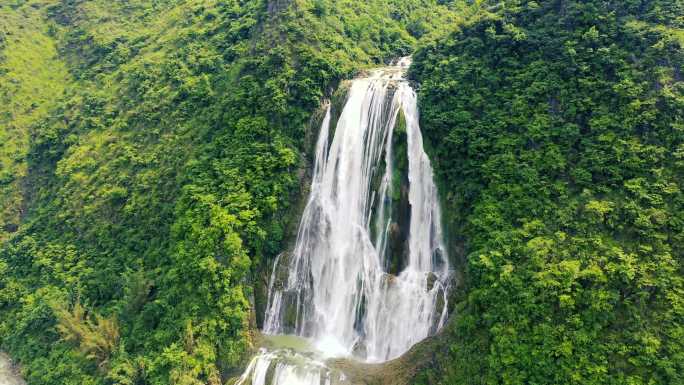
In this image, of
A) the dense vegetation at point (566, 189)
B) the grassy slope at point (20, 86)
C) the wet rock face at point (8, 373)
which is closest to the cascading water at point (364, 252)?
the dense vegetation at point (566, 189)

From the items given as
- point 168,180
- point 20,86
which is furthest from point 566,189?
point 20,86

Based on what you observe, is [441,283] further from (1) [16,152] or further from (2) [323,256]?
(1) [16,152]

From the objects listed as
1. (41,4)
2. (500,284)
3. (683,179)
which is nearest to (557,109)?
(683,179)

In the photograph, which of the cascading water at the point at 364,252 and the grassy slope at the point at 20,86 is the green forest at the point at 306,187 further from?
the cascading water at the point at 364,252

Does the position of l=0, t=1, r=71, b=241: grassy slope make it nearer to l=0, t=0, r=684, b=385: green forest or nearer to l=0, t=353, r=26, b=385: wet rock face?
l=0, t=0, r=684, b=385: green forest

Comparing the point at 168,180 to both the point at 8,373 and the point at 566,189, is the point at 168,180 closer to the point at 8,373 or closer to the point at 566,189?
the point at 8,373

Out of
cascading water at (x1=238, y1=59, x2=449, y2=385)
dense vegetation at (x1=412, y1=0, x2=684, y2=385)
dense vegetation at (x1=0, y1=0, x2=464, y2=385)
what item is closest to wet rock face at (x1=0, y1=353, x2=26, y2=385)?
dense vegetation at (x1=0, y1=0, x2=464, y2=385)
